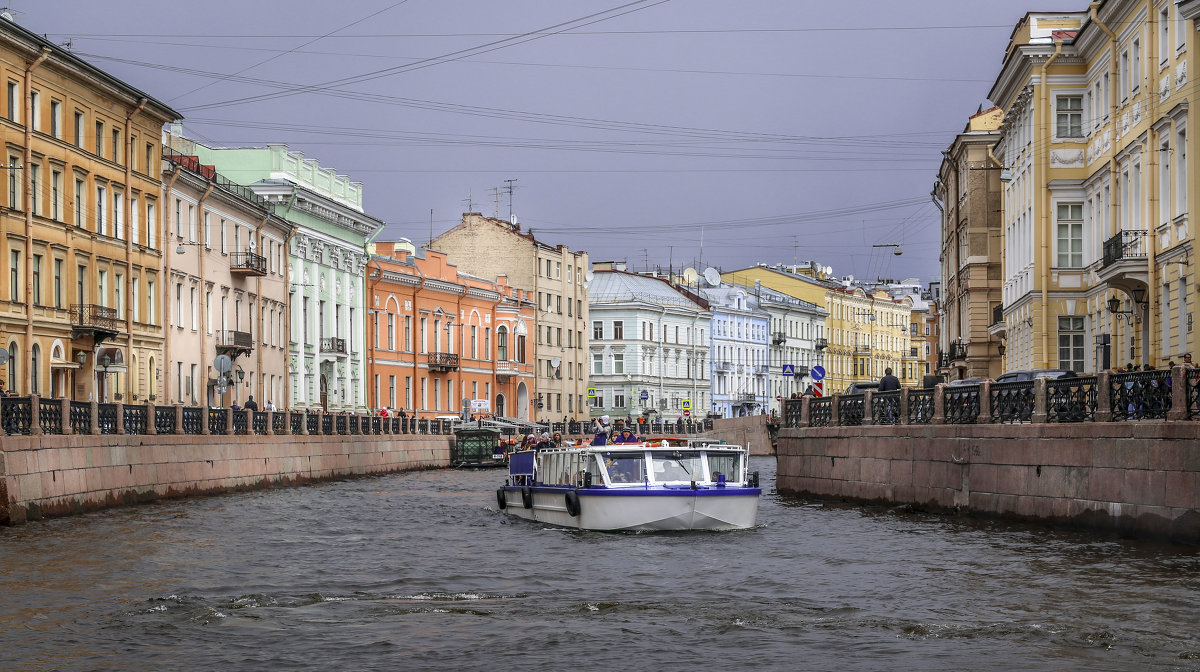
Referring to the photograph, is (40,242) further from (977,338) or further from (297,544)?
(977,338)

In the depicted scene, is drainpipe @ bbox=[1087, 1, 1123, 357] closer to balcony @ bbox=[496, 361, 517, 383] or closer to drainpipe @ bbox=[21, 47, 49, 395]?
drainpipe @ bbox=[21, 47, 49, 395]

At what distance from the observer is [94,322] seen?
48000 millimetres

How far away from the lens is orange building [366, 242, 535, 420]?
259 ft

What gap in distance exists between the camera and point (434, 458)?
68500 millimetres

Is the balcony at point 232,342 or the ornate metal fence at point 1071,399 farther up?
the balcony at point 232,342

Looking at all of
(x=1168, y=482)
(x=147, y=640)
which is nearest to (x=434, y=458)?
(x=1168, y=482)

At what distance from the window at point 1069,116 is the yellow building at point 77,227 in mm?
26216

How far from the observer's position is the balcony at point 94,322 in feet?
155

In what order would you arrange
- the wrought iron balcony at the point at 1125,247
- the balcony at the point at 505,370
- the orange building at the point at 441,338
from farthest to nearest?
1. the balcony at the point at 505,370
2. the orange building at the point at 441,338
3. the wrought iron balcony at the point at 1125,247

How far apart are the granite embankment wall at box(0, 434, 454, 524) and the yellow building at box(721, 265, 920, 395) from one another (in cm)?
8402

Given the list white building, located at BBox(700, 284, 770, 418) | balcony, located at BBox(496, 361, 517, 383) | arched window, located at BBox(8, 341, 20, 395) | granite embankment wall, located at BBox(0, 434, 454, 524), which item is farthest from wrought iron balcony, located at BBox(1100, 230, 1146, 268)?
white building, located at BBox(700, 284, 770, 418)

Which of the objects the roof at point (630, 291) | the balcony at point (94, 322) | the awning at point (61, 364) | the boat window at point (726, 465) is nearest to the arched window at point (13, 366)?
the awning at point (61, 364)

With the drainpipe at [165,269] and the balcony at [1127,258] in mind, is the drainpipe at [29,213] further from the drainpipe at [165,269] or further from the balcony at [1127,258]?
the balcony at [1127,258]

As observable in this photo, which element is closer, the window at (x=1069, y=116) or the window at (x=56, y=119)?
the window at (x=1069, y=116)
